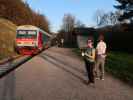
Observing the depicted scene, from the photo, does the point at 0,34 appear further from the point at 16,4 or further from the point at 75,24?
the point at 75,24

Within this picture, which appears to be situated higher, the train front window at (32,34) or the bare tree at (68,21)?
the bare tree at (68,21)

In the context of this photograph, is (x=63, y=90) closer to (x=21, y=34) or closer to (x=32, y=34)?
(x=32, y=34)

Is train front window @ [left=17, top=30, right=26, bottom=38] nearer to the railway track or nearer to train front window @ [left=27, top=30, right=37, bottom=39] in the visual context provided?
train front window @ [left=27, top=30, right=37, bottom=39]

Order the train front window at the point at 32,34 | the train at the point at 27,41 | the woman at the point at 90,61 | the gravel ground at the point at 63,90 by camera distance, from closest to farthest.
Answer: the gravel ground at the point at 63,90 < the woman at the point at 90,61 < the train at the point at 27,41 < the train front window at the point at 32,34

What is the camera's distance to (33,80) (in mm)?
16547

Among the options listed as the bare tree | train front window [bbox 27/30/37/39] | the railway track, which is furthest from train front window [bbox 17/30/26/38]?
the bare tree

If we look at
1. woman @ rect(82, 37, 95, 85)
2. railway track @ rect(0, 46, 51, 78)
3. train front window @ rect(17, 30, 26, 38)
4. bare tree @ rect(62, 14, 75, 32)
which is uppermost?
bare tree @ rect(62, 14, 75, 32)

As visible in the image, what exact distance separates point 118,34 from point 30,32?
14593 mm

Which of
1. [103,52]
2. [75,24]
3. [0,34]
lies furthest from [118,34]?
[75,24]

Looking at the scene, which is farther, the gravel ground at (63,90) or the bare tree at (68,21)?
the bare tree at (68,21)

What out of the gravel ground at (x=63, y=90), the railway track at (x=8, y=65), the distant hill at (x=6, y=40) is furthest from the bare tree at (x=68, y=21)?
the gravel ground at (x=63, y=90)

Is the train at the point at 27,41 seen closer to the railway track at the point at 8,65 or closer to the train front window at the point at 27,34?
the train front window at the point at 27,34

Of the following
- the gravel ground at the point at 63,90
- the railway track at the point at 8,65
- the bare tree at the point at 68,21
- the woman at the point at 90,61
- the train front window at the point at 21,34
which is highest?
the bare tree at the point at 68,21

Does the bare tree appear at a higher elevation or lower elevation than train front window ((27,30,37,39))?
higher
